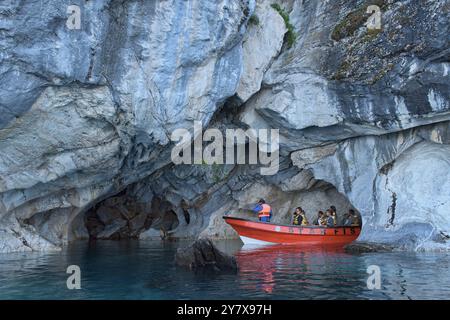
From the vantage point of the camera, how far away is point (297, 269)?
46.4 ft

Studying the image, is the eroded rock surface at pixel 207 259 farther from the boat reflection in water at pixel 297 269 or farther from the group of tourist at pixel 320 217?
the group of tourist at pixel 320 217

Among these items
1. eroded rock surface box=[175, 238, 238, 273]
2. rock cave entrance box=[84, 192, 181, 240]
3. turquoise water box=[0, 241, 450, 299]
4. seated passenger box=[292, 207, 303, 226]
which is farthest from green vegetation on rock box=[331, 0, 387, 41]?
rock cave entrance box=[84, 192, 181, 240]

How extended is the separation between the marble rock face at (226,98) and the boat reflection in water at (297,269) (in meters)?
3.83

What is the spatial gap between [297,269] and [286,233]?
8577mm

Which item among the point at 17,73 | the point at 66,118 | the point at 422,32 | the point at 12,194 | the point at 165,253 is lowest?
the point at 165,253

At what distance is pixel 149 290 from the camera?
36.6 ft

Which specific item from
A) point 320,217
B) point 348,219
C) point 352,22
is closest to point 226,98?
point 352,22

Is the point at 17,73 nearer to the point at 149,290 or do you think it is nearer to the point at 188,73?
the point at 188,73

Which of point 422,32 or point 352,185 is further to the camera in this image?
point 352,185

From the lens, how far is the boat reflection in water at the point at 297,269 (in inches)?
450

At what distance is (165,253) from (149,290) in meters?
8.42

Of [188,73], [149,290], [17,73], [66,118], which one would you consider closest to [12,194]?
[66,118]

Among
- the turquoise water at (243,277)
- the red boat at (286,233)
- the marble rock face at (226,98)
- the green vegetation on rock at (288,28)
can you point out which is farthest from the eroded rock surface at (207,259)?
the green vegetation on rock at (288,28)
